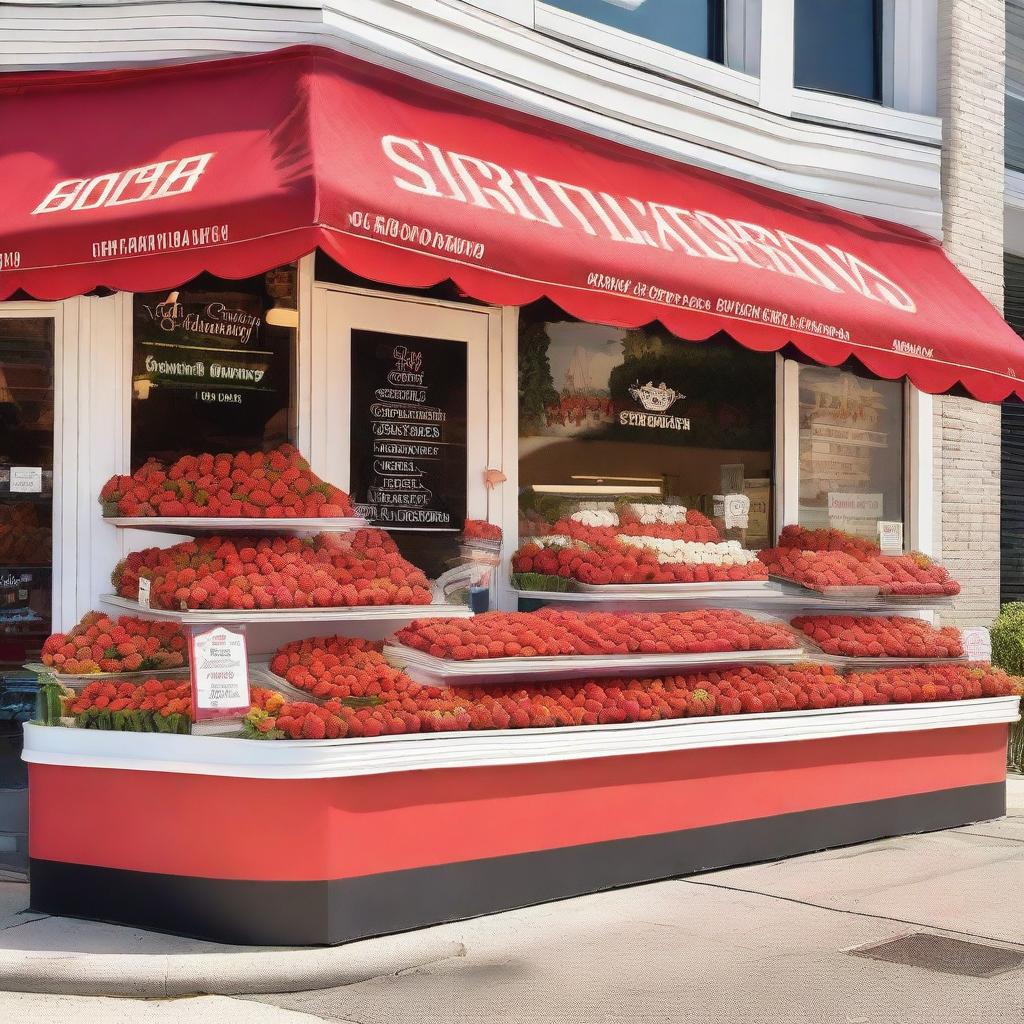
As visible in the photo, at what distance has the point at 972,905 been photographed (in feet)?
24.5

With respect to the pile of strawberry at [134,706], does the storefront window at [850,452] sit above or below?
above

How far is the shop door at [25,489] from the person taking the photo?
25.9 ft

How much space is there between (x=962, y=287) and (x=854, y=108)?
1724mm

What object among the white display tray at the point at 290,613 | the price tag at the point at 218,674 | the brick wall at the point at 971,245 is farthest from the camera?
the brick wall at the point at 971,245

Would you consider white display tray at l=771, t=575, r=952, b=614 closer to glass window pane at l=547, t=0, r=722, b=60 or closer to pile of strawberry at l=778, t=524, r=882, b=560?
pile of strawberry at l=778, t=524, r=882, b=560

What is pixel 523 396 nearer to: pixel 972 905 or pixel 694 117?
pixel 694 117

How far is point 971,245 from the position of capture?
12555mm

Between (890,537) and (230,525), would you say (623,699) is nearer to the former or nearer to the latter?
(230,525)

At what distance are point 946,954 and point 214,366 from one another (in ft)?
16.3

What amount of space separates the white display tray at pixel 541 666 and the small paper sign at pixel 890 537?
10.0 ft

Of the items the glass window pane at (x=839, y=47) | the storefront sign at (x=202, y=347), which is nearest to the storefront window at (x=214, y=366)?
the storefront sign at (x=202, y=347)

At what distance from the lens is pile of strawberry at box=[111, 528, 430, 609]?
23.3 ft

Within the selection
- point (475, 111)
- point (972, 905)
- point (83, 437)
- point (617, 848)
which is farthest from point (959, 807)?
point (83, 437)

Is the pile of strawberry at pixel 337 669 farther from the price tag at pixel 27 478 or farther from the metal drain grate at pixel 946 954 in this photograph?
the metal drain grate at pixel 946 954
